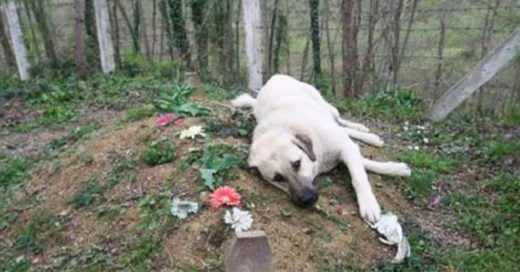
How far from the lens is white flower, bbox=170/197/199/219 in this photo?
346cm

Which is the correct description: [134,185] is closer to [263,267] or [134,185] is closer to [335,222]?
[335,222]

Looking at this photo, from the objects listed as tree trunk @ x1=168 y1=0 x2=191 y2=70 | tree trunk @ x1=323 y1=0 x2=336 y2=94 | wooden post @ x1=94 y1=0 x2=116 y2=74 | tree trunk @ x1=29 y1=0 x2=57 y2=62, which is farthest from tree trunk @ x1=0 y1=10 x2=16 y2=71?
tree trunk @ x1=323 y1=0 x2=336 y2=94

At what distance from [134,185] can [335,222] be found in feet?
4.41

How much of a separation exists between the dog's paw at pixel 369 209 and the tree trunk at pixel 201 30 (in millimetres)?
6783

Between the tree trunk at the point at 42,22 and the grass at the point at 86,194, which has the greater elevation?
the grass at the point at 86,194

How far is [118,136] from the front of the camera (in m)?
4.75

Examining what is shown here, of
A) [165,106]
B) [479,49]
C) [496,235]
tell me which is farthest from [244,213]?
[479,49]

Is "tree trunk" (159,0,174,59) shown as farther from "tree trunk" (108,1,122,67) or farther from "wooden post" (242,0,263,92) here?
"wooden post" (242,0,263,92)

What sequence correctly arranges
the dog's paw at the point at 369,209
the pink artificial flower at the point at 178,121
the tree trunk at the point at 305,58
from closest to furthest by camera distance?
the dog's paw at the point at 369,209
the pink artificial flower at the point at 178,121
the tree trunk at the point at 305,58

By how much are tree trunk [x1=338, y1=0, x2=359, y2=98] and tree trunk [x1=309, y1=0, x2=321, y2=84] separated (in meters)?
1.05

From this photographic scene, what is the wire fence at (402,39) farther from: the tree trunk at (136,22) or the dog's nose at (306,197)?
the dog's nose at (306,197)

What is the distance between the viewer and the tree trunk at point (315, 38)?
9.68 meters

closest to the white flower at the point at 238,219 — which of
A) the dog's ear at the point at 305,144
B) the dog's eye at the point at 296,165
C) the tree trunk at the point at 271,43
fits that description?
the dog's eye at the point at 296,165

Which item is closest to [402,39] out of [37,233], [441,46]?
[441,46]
